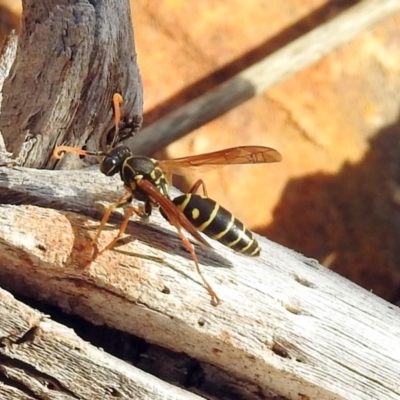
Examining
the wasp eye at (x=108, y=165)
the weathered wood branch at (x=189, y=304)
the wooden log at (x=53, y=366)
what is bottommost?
the wooden log at (x=53, y=366)

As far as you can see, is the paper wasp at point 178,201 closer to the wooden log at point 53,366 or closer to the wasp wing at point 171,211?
the wasp wing at point 171,211

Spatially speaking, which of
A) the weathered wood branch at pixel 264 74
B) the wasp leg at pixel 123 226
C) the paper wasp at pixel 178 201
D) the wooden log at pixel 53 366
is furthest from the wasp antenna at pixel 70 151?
the weathered wood branch at pixel 264 74

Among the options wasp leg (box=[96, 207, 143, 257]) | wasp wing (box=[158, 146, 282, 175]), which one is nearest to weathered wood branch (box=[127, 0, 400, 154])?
wasp wing (box=[158, 146, 282, 175])

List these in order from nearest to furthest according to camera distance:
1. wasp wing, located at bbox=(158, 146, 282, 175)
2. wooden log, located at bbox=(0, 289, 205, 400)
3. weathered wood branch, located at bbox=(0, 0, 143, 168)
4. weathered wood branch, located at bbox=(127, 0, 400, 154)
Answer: wooden log, located at bbox=(0, 289, 205, 400)
weathered wood branch, located at bbox=(0, 0, 143, 168)
wasp wing, located at bbox=(158, 146, 282, 175)
weathered wood branch, located at bbox=(127, 0, 400, 154)

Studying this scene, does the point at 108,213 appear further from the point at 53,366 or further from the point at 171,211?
the point at 53,366

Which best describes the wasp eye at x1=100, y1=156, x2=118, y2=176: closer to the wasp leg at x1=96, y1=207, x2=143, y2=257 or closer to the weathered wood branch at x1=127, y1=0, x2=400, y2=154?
the wasp leg at x1=96, y1=207, x2=143, y2=257

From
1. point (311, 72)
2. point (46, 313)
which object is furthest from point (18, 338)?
point (311, 72)
